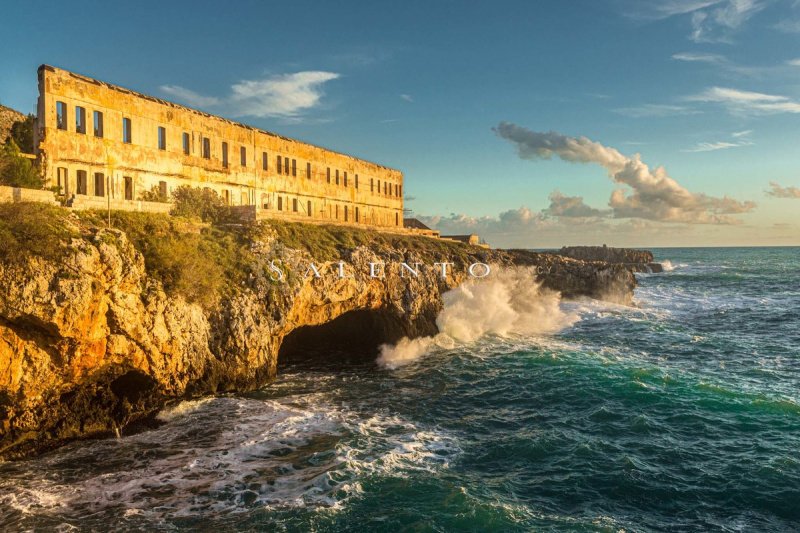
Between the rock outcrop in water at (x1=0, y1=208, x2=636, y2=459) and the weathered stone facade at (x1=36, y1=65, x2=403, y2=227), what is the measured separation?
232 inches

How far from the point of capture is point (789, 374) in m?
27.1

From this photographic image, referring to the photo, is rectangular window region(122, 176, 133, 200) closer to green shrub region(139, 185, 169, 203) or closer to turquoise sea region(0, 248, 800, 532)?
green shrub region(139, 185, 169, 203)

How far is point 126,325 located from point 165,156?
17.4 meters

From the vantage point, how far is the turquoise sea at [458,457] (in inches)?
546

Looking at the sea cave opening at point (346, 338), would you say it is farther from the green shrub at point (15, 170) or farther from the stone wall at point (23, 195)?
the green shrub at point (15, 170)

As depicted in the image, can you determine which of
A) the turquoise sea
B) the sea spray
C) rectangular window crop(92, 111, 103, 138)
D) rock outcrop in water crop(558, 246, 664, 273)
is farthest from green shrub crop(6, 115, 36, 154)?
rock outcrop in water crop(558, 246, 664, 273)

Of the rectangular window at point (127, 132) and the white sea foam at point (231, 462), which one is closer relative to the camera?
the white sea foam at point (231, 462)

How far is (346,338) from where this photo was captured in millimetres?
36969

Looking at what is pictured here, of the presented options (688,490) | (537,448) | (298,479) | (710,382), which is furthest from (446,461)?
(710,382)

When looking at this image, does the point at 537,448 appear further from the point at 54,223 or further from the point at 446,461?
the point at 54,223

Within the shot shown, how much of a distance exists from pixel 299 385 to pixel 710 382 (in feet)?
66.5

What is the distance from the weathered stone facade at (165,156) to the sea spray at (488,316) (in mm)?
12570

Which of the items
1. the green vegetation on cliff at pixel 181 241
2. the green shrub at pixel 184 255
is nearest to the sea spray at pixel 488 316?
the green vegetation on cliff at pixel 181 241

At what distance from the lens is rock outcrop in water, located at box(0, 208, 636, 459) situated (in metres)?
17.4
